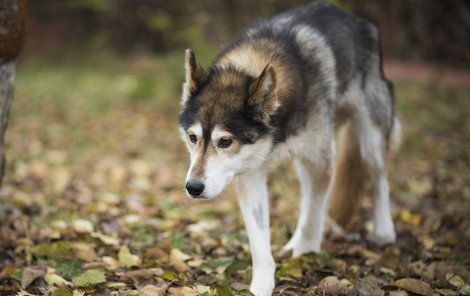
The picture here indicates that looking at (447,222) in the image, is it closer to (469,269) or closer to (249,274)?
(469,269)

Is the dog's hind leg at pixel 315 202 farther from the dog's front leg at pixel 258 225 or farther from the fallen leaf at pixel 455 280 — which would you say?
the fallen leaf at pixel 455 280

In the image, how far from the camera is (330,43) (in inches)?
171

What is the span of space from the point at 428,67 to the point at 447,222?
35.1 feet

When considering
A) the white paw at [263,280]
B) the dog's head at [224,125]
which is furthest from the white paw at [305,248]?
the dog's head at [224,125]

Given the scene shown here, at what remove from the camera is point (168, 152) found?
8.54 meters

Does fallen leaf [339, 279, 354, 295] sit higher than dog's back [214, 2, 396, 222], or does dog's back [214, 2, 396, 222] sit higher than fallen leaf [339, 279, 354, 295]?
dog's back [214, 2, 396, 222]

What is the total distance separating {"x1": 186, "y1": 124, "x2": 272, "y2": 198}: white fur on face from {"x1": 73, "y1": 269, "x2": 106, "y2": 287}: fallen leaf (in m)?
0.83

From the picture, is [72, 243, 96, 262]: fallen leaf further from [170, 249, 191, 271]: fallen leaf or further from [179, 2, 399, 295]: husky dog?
[179, 2, 399, 295]: husky dog

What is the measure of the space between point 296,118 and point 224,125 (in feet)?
2.10

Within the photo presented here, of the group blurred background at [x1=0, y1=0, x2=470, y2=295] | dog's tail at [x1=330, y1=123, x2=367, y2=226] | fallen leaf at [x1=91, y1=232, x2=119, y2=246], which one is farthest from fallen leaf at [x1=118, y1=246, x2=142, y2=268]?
dog's tail at [x1=330, y1=123, x2=367, y2=226]

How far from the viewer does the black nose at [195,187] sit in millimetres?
3289

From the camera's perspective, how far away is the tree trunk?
394 centimetres

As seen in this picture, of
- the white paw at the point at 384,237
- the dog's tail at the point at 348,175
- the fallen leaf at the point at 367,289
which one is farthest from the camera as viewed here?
the dog's tail at the point at 348,175

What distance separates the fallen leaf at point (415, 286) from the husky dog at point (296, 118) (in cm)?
81
